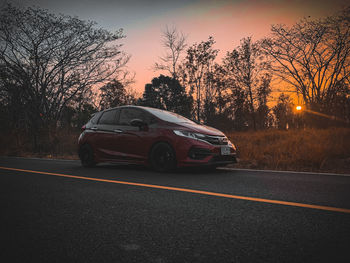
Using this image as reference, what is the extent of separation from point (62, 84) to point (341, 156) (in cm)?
1955

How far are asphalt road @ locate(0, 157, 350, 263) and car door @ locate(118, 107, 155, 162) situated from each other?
207cm

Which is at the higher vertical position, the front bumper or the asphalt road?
the front bumper

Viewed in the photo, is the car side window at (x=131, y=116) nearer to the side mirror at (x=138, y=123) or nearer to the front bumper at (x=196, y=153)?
the side mirror at (x=138, y=123)

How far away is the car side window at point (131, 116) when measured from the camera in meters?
6.43

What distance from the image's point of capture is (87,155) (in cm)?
750

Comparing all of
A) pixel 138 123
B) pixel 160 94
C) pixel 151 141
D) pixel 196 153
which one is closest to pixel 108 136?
pixel 138 123

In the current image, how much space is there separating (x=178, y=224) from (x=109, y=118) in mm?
5406

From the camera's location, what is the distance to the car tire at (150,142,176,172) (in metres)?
5.68

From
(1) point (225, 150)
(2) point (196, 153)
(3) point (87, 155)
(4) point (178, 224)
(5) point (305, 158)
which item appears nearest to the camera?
(4) point (178, 224)

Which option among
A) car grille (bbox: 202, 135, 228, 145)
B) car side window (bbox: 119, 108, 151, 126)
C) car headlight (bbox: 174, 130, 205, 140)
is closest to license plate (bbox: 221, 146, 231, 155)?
car grille (bbox: 202, 135, 228, 145)

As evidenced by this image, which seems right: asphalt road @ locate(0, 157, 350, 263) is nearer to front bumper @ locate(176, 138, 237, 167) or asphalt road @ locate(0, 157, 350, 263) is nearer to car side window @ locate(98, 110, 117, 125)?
front bumper @ locate(176, 138, 237, 167)

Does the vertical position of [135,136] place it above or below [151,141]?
above

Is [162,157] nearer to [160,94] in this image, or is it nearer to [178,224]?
[178,224]

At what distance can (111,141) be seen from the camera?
6820mm
